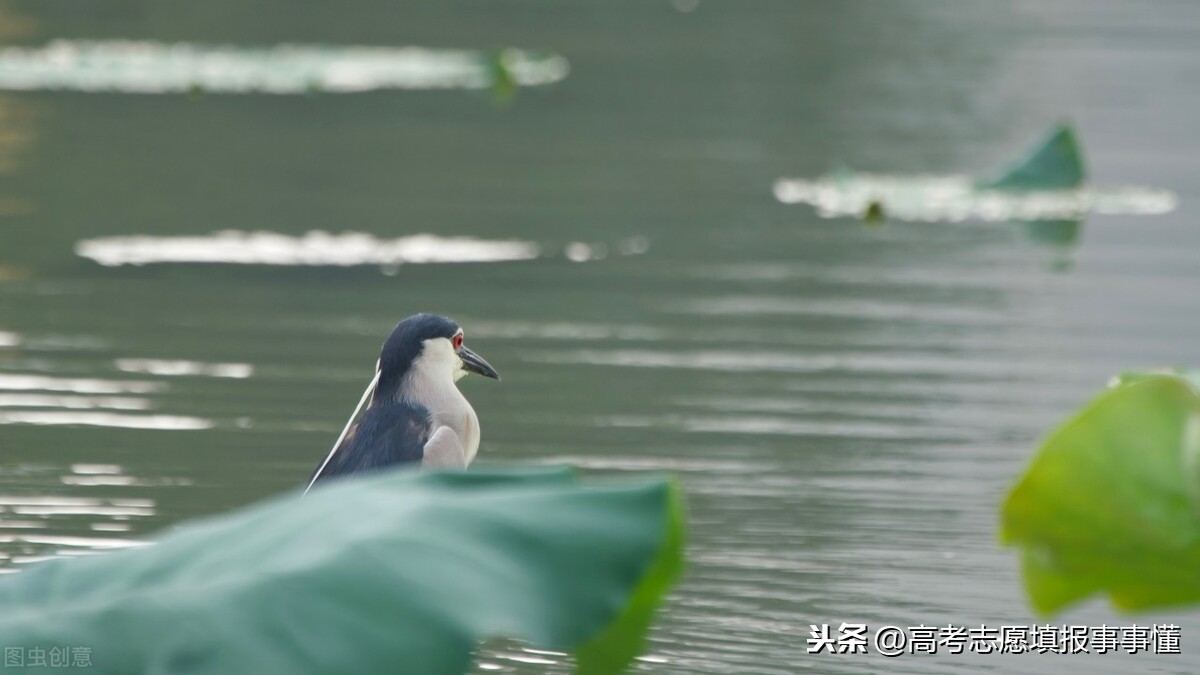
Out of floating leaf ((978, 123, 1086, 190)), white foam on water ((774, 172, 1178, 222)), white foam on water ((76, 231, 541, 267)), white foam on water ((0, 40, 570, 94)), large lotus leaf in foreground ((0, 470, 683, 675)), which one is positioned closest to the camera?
large lotus leaf in foreground ((0, 470, 683, 675))

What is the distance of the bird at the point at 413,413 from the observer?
4750 mm

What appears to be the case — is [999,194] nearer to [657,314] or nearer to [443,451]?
[657,314]

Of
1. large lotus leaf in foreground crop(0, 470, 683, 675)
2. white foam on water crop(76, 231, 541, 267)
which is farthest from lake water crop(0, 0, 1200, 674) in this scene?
large lotus leaf in foreground crop(0, 470, 683, 675)

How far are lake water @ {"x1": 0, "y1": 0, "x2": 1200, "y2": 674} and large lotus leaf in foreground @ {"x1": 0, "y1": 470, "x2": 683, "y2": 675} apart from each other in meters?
2.29

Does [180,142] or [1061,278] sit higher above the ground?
[180,142]

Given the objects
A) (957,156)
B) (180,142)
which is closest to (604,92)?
(957,156)

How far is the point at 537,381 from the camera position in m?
7.04

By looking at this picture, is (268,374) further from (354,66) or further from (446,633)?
(354,66)

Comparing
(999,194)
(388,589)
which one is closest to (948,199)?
(999,194)

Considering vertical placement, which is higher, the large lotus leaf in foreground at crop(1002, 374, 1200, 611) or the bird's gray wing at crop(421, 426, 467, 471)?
the bird's gray wing at crop(421, 426, 467, 471)

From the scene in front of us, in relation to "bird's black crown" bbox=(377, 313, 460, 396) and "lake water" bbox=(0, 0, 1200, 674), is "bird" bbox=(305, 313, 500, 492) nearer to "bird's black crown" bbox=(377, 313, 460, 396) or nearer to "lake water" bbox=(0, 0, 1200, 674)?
"bird's black crown" bbox=(377, 313, 460, 396)

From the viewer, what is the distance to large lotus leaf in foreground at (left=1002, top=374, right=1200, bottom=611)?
90.7 inches

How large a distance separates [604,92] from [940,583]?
10503 mm

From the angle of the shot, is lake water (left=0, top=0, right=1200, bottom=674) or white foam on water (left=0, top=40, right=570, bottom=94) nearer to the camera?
lake water (left=0, top=0, right=1200, bottom=674)
